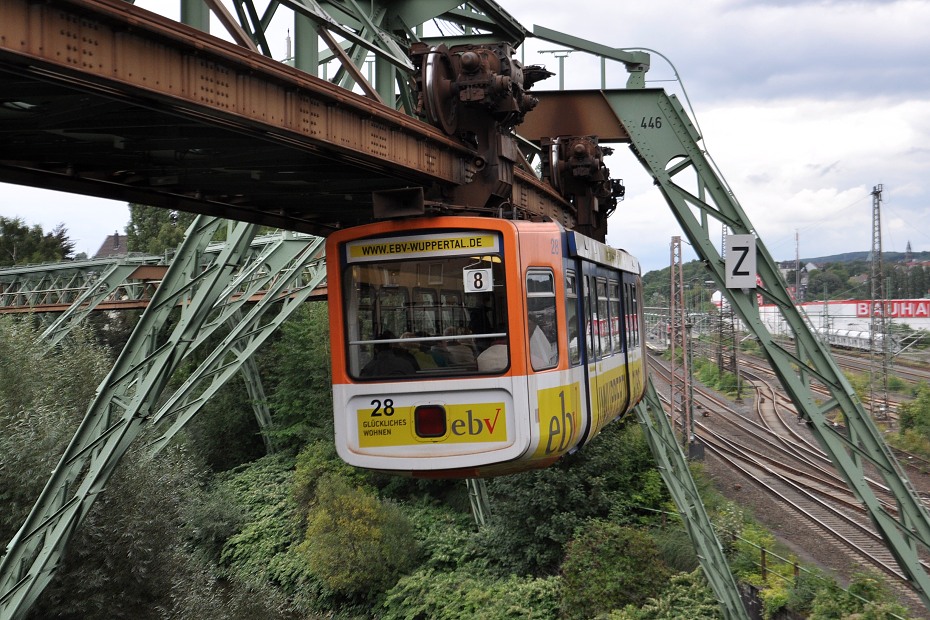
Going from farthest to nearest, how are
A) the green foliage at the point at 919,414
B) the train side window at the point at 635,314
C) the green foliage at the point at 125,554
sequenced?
the green foliage at the point at 919,414 < the green foliage at the point at 125,554 < the train side window at the point at 635,314

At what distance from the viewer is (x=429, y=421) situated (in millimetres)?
6742

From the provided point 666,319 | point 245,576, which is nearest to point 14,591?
point 245,576

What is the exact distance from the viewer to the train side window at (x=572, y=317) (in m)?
7.41

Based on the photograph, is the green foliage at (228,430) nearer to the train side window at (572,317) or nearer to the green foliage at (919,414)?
the green foliage at (919,414)

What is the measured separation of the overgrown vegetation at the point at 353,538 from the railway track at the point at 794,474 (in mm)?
1721

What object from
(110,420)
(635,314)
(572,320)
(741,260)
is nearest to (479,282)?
(572,320)

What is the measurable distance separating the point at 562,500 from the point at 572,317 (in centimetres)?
1332

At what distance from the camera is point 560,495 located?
798 inches

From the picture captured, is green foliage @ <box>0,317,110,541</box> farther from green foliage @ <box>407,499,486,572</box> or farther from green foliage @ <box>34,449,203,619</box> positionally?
green foliage @ <box>407,499,486,572</box>

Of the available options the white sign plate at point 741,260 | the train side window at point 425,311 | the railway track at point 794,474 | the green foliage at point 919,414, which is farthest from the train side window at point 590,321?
the green foliage at point 919,414

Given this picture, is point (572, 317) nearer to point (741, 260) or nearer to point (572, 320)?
point (572, 320)

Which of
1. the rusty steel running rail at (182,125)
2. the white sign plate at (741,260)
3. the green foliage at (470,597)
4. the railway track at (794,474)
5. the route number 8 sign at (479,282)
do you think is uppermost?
the rusty steel running rail at (182,125)

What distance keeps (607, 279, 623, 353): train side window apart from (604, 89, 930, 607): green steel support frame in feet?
3.34

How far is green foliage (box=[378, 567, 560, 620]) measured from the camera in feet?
59.5
